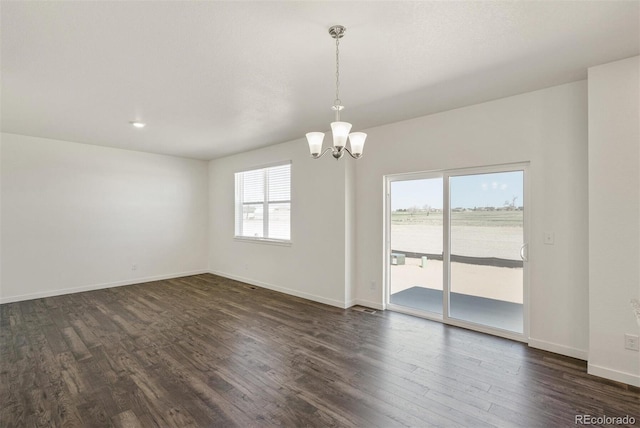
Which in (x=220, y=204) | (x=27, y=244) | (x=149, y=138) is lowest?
(x=27, y=244)

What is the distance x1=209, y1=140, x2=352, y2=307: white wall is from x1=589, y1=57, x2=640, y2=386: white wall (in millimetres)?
2805

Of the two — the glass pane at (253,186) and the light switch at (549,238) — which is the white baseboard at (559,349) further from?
the glass pane at (253,186)

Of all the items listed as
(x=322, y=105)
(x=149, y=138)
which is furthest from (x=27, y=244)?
(x=322, y=105)

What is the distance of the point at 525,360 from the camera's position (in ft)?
9.56

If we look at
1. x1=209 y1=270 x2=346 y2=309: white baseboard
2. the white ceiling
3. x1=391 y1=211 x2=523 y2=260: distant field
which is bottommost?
x1=209 y1=270 x2=346 y2=309: white baseboard

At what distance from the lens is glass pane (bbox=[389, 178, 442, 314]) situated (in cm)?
406

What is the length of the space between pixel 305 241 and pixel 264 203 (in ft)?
4.64

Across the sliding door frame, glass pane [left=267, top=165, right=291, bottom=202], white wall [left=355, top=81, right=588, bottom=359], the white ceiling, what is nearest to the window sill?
glass pane [left=267, top=165, right=291, bottom=202]

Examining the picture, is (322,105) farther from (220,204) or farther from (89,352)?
(220,204)

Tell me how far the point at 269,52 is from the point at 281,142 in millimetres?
3090

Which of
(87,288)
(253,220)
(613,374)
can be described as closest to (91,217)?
(87,288)

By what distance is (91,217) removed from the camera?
5.61 m

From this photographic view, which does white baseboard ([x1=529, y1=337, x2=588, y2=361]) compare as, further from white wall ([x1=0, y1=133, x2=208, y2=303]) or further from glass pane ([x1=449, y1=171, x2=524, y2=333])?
white wall ([x1=0, y1=133, x2=208, y2=303])

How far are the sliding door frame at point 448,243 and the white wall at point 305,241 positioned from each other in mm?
611
